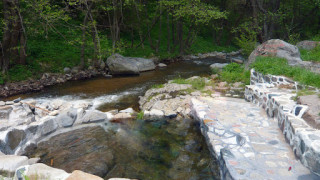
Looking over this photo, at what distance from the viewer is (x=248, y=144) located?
3.86 metres

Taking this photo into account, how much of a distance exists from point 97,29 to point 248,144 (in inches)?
610

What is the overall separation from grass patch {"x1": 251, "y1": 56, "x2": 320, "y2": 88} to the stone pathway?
133 cm

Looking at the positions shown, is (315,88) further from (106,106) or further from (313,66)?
(106,106)

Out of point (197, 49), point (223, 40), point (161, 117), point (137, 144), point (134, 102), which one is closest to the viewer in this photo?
point (137, 144)

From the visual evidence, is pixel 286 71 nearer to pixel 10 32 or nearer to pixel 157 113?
pixel 157 113

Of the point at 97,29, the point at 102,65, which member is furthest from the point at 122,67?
the point at 97,29

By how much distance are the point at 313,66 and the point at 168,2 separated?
29.8ft

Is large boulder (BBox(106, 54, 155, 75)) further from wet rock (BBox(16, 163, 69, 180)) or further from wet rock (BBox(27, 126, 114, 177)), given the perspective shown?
wet rock (BBox(16, 163, 69, 180))

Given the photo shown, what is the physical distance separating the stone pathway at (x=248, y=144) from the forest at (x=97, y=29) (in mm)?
5839

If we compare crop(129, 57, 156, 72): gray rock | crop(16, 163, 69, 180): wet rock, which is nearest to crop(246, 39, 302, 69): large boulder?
crop(129, 57, 156, 72): gray rock

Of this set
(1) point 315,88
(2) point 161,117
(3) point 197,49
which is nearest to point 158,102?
(2) point 161,117

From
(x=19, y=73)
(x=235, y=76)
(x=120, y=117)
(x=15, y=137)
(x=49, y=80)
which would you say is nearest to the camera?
(x=15, y=137)

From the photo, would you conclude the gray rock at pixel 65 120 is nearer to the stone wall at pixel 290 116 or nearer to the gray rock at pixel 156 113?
the gray rock at pixel 156 113

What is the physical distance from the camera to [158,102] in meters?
7.68
